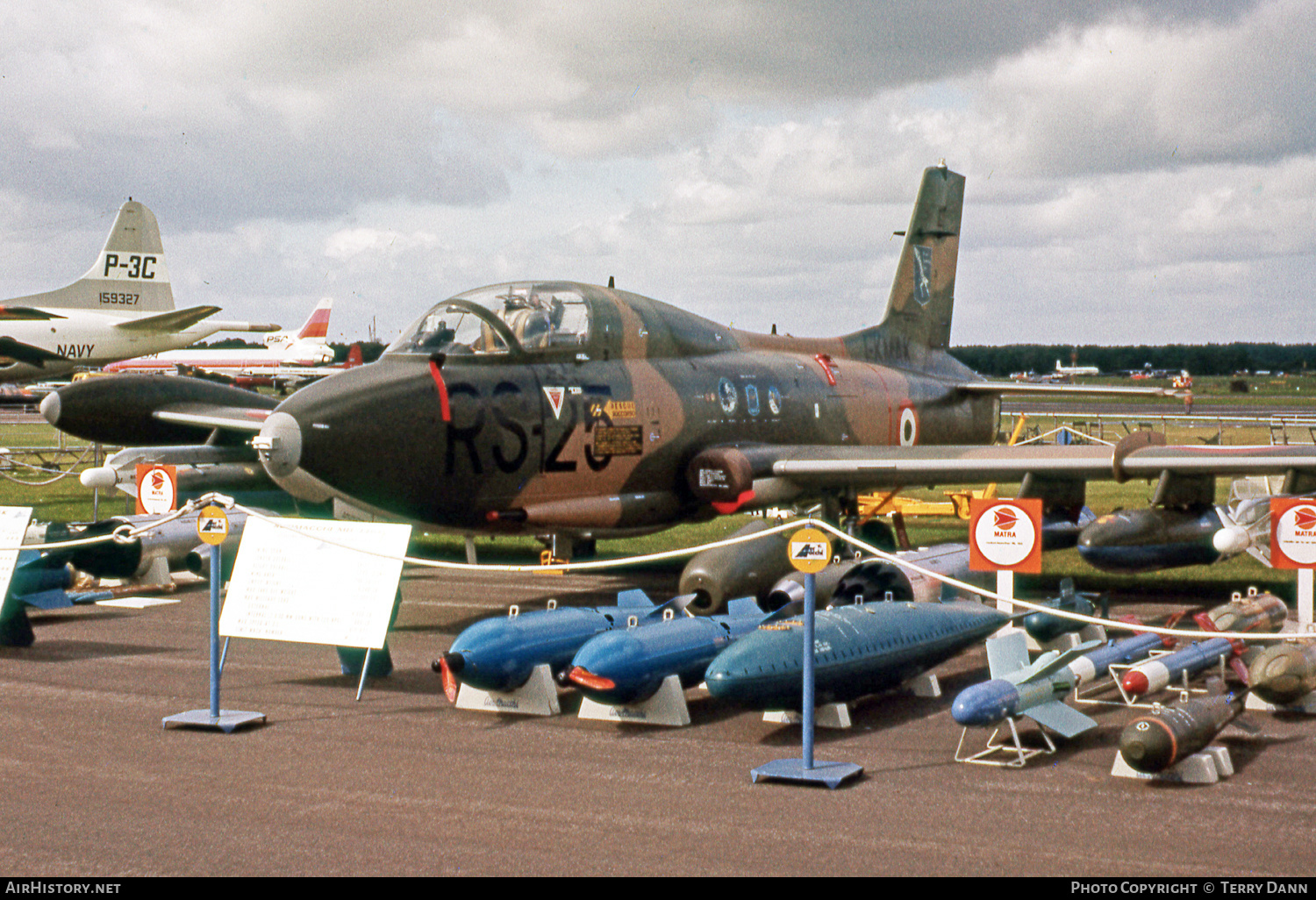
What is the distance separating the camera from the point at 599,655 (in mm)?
9820

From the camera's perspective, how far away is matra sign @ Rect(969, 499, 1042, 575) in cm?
1002

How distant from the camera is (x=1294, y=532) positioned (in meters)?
10.6

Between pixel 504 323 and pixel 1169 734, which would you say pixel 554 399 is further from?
pixel 1169 734

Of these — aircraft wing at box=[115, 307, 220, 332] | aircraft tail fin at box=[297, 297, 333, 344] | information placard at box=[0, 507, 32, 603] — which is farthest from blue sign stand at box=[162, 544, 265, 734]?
aircraft tail fin at box=[297, 297, 333, 344]

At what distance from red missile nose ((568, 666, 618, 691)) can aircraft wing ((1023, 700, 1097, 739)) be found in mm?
3274

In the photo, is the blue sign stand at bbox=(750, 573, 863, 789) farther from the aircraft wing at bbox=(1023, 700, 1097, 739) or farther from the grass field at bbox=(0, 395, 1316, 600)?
the grass field at bbox=(0, 395, 1316, 600)

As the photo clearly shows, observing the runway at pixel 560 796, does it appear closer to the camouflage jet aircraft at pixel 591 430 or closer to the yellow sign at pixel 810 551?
the yellow sign at pixel 810 551

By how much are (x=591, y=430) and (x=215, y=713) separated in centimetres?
567

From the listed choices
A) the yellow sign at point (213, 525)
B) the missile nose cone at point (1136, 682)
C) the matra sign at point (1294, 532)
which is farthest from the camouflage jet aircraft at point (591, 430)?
the missile nose cone at point (1136, 682)

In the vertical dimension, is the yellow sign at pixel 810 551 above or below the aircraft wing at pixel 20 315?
below

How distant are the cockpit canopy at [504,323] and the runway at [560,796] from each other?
392 cm

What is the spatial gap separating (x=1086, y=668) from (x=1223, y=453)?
4.78 metres

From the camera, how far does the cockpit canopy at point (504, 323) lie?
44.1ft

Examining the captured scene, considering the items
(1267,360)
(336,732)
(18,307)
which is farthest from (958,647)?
(1267,360)
